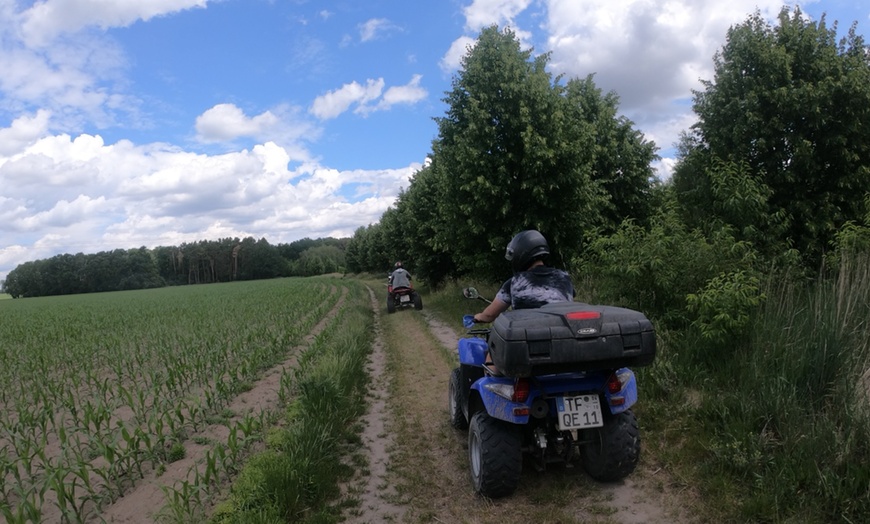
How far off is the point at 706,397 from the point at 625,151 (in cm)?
1477

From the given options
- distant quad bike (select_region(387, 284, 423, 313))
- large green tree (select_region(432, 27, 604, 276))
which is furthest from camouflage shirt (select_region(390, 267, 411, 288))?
large green tree (select_region(432, 27, 604, 276))

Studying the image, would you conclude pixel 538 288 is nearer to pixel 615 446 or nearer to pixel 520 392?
pixel 520 392

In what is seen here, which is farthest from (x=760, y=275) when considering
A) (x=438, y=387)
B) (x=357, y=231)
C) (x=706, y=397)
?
(x=357, y=231)

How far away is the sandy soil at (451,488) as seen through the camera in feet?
12.3

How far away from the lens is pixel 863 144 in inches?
447

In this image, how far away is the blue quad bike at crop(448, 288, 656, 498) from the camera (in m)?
3.34

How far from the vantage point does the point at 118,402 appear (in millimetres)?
7070

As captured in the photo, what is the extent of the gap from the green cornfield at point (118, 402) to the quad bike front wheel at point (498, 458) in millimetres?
2113

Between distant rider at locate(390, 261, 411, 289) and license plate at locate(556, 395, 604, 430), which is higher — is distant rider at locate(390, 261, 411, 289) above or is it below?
above

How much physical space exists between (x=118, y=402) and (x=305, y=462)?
4254 millimetres

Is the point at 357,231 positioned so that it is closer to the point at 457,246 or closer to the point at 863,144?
the point at 457,246

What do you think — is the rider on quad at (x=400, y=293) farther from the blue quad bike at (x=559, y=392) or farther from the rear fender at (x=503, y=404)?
the rear fender at (x=503, y=404)

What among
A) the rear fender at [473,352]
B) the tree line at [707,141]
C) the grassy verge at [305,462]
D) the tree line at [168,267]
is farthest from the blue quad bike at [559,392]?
the tree line at [168,267]

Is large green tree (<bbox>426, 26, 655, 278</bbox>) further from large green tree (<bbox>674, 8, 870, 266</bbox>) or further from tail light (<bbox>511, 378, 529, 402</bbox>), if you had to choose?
tail light (<bbox>511, 378, 529, 402</bbox>)
